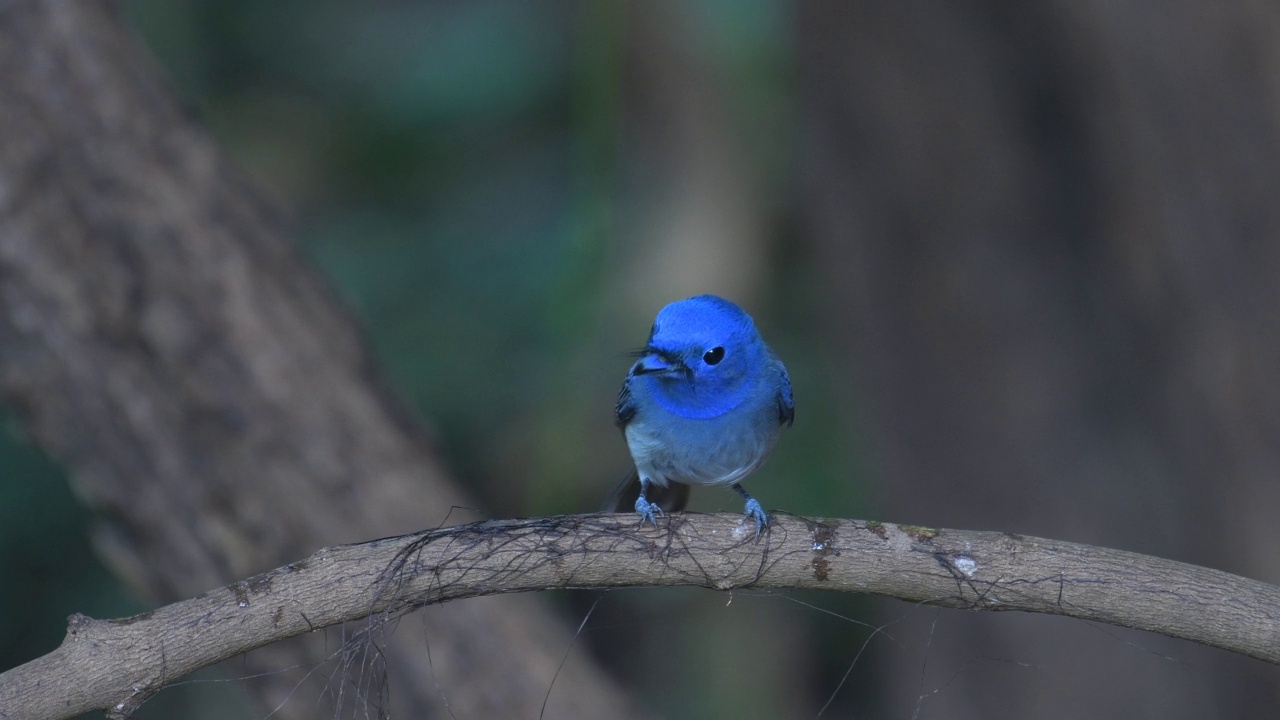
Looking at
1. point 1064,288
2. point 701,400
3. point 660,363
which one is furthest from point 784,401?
point 1064,288

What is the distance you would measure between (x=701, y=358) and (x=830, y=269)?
273 cm

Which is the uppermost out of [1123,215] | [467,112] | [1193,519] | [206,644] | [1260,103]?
[467,112]

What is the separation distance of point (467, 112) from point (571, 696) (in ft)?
11.5

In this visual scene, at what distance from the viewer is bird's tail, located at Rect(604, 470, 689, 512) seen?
3.45m

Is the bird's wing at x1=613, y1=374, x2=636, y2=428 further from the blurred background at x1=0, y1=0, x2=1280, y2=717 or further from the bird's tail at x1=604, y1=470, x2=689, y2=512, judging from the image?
the blurred background at x1=0, y1=0, x2=1280, y2=717

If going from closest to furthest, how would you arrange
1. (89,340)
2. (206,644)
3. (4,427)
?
(206,644) < (89,340) < (4,427)

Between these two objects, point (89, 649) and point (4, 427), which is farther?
point (4, 427)

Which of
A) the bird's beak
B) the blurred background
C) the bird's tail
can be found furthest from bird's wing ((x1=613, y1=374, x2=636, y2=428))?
the blurred background

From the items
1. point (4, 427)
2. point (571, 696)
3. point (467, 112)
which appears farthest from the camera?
point (467, 112)

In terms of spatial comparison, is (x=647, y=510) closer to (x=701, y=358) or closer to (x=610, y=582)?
(x=701, y=358)

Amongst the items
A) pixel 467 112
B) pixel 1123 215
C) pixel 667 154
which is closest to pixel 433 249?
pixel 467 112

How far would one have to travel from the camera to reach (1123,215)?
4324 millimetres

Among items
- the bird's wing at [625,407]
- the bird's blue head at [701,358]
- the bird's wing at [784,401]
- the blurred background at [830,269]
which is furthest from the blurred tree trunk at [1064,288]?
the bird's wing at [625,407]

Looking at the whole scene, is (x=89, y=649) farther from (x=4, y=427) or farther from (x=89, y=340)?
(x=4, y=427)
